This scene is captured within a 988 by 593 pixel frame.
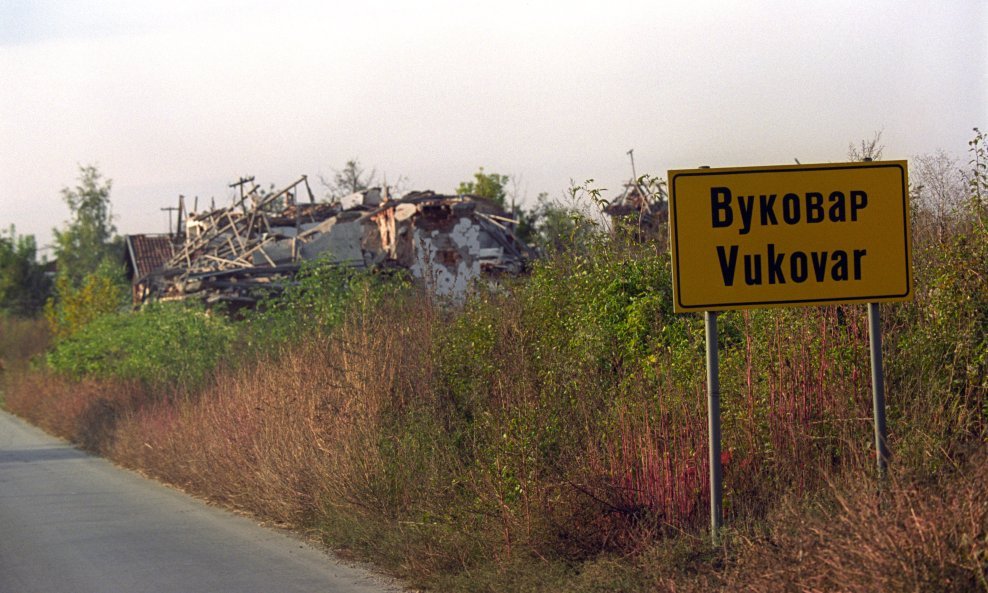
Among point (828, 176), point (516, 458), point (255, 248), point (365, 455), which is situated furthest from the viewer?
point (255, 248)

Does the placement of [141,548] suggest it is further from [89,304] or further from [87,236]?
[87,236]

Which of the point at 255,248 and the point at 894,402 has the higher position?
A: the point at 255,248

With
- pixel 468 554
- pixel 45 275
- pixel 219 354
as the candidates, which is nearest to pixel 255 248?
pixel 219 354

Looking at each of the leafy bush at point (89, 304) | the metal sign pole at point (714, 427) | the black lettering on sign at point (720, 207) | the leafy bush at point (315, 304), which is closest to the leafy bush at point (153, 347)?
the leafy bush at point (315, 304)

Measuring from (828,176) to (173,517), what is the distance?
8208 mm

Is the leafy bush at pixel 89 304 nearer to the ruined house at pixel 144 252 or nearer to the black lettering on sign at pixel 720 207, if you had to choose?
the ruined house at pixel 144 252

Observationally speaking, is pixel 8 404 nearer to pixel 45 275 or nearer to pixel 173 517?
pixel 173 517

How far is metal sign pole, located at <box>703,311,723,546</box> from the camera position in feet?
21.5

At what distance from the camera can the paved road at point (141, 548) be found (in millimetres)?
8414

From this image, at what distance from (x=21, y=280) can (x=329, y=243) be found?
41.4 m

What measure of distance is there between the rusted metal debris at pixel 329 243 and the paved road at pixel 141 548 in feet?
48.0

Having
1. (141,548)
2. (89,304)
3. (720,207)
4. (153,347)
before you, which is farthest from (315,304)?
(89,304)

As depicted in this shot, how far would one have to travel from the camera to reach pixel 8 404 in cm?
3088

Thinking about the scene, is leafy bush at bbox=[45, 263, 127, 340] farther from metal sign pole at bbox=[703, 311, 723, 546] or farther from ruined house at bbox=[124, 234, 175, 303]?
metal sign pole at bbox=[703, 311, 723, 546]
